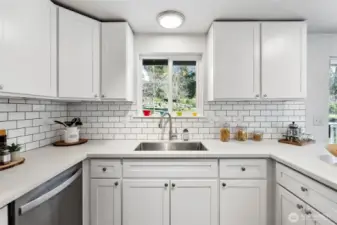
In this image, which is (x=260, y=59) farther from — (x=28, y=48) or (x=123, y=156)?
(x=28, y=48)

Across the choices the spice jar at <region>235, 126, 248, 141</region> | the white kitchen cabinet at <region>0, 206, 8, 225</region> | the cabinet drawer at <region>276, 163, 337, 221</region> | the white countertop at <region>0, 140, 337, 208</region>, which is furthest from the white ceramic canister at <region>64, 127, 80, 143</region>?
the cabinet drawer at <region>276, 163, 337, 221</region>

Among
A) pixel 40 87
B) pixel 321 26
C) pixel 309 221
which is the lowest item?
pixel 309 221

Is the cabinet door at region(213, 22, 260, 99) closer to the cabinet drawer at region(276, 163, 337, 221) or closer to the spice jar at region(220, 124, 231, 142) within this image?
the spice jar at region(220, 124, 231, 142)

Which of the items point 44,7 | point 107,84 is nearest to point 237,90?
point 107,84

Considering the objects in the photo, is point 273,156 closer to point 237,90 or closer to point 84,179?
point 237,90

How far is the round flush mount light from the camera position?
194cm

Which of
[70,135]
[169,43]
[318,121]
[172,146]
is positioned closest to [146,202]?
[172,146]

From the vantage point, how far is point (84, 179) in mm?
1783

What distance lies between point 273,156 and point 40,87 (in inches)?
75.2

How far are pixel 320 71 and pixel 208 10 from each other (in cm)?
156

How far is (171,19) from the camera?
2000 millimetres

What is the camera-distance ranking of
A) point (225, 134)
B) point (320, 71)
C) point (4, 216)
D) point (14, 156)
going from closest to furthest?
point (4, 216) < point (14, 156) < point (225, 134) < point (320, 71)

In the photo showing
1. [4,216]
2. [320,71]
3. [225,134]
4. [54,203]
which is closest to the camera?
[4,216]

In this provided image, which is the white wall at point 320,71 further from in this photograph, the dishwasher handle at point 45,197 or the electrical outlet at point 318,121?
the dishwasher handle at point 45,197
